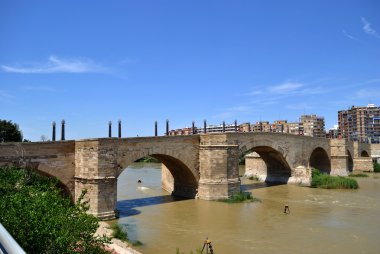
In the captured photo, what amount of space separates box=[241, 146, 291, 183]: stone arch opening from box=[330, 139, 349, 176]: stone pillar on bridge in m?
10.2

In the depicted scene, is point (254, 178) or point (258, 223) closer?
point (258, 223)

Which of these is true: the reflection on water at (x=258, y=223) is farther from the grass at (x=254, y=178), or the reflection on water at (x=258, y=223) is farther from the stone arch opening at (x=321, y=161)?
the stone arch opening at (x=321, y=161)

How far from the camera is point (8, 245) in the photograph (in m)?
2.45

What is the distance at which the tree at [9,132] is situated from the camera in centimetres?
3127

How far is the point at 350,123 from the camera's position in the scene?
102m

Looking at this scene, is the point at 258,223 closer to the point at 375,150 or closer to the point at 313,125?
the point at 375,150

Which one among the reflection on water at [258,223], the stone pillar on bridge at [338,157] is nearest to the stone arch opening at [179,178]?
the reflection on water at [258,223]

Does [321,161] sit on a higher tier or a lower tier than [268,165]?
higher

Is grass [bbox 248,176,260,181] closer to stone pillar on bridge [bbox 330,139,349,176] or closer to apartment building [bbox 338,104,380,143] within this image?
stone pillar on bridge [bbox 330,139,349,176]

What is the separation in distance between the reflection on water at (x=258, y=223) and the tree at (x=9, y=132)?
14015mm

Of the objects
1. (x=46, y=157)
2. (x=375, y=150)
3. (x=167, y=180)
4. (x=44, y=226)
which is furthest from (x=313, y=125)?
(x=44, y=226)

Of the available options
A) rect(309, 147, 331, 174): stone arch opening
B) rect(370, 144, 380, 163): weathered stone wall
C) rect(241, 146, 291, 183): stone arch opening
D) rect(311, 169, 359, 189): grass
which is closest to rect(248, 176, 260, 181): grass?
rect(241, 146, 291, 183): stone arch opening

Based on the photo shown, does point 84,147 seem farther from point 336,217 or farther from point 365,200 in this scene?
point 365,200

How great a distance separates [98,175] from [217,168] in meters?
7.62
